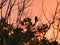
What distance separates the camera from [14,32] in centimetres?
1016

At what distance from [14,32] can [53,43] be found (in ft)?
5.23

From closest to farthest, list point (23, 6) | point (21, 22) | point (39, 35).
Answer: point (23, 6)
point (21, 22)
point (39, 35)

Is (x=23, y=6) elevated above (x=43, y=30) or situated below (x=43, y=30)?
above

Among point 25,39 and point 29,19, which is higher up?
point 29,19

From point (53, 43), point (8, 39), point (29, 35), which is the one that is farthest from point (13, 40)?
point (53, 43)

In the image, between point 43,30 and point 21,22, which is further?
point 43,30

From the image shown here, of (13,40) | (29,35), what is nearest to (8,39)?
(13,40)

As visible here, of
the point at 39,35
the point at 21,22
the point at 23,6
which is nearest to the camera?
the point at 23,6

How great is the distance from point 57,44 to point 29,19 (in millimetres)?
→ 1454

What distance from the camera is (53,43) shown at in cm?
1090

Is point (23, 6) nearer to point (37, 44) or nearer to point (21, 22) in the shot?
point (21, 22)

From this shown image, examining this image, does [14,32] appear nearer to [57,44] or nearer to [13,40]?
[13,40]

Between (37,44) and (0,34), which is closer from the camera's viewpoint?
(0,34)

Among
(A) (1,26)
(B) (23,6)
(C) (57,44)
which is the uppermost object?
(B) (23,6)
